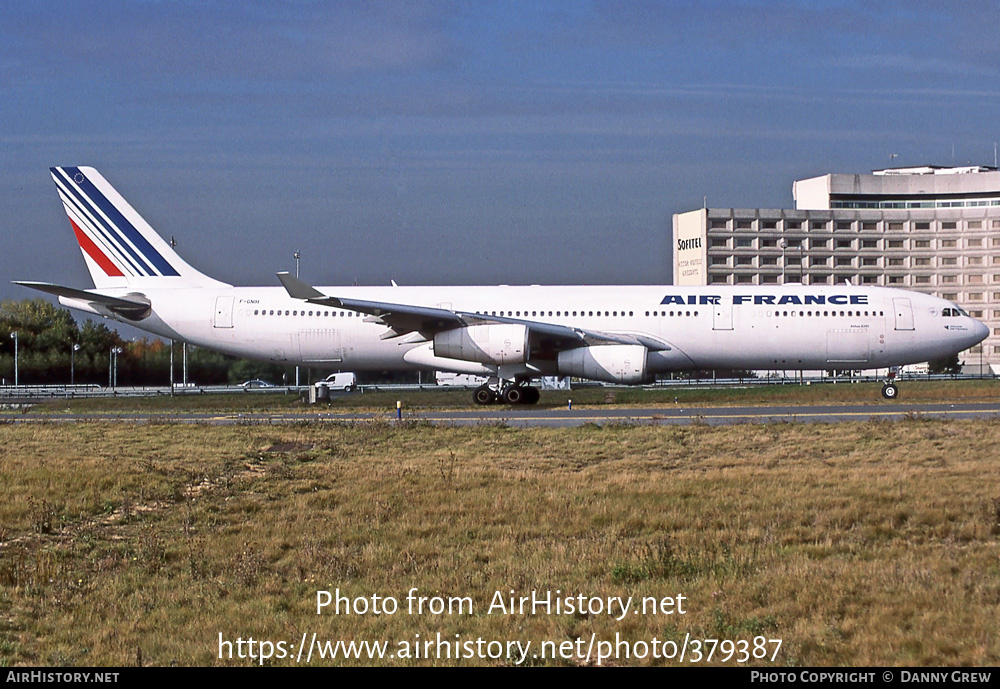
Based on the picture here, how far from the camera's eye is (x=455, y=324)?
1235 inches

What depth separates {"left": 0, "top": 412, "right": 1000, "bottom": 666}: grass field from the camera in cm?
764

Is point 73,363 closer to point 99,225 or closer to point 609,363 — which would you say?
point 99,225

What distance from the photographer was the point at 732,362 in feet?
107

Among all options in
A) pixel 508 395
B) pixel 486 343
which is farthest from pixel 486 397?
pixel 486 343

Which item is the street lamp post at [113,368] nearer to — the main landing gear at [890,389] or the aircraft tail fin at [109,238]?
the aircraft tail fin at [109,238]

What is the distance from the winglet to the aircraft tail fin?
23.4 ft

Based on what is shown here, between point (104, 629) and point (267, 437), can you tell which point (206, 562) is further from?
point (267, 437)

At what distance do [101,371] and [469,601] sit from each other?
7252cm

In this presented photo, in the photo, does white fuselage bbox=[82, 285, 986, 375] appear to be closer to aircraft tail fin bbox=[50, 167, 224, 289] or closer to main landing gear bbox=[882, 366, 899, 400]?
aircraft tail fin bbox=[50, 167, 224, 289]

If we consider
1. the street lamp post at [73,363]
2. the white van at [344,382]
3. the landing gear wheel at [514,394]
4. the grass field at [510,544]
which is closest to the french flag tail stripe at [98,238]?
the landing gear wheel at [514,394]

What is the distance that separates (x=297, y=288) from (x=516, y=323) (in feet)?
22.3

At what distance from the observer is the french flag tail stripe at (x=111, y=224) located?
34469 millimetres

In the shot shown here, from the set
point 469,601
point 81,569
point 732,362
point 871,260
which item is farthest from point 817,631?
point 871,260

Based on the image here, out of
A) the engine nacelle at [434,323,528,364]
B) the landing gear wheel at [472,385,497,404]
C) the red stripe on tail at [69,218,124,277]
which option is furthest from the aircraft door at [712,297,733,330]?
the red stripe on tail at [69,218,124,277]
